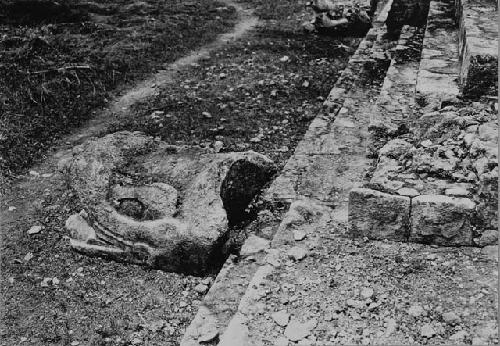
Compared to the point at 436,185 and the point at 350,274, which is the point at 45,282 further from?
the point at 436,185

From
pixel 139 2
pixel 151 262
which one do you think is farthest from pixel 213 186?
pixel 139 2

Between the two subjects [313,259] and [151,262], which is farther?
[151,262]

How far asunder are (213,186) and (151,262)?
2.35 feet

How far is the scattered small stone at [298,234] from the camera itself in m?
3.60

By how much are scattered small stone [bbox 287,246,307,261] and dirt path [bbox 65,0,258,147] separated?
143 inches

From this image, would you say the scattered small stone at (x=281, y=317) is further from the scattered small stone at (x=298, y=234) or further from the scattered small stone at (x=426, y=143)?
the scattered small stone at (x=426, y=143)

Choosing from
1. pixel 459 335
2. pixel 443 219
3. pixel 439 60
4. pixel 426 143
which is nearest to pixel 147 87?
pixel 439 60

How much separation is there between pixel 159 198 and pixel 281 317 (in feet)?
5.27

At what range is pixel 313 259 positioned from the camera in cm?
337

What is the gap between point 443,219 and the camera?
323cm

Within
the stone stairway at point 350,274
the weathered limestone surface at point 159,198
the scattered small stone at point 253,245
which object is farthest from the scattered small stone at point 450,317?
the weathered limestone surface at point 159,198

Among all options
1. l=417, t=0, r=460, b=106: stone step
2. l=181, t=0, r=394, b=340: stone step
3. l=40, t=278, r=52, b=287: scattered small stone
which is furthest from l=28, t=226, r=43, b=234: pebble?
l=417, t=0, r=460, b=106: stone step

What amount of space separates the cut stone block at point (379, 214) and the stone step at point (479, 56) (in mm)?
1525

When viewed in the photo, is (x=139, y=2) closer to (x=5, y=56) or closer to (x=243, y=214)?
(x=5, y=56)
